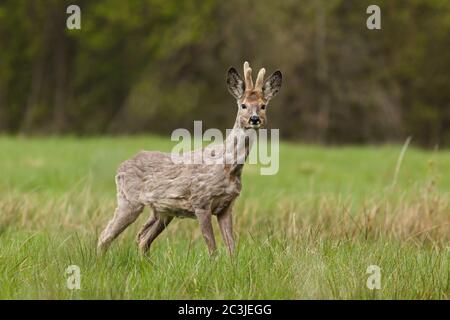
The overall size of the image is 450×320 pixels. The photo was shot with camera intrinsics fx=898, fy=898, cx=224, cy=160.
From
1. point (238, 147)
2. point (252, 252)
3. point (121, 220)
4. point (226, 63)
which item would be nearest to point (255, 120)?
point (238, 147)

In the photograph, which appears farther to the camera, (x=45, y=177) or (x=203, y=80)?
(x=203, y=80)

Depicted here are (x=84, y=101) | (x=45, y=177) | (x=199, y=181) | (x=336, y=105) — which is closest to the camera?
(x=199, y=181)

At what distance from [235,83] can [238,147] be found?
51 cm

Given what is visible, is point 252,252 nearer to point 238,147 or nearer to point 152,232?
point 238,147

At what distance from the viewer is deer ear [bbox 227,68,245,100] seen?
7.15m

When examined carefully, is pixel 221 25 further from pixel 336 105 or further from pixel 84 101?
pixel 84 101

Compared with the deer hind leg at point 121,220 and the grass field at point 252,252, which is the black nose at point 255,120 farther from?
the deer hind leg at point 121,220

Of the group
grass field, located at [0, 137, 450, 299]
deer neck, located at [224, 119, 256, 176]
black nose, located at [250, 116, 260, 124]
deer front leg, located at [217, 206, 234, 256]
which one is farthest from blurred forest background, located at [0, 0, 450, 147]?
black nose, located at [250, 116, 260, 124]

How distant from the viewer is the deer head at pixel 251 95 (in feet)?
22.9

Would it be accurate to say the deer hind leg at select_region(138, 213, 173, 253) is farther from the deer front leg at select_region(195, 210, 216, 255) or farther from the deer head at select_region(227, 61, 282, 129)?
the deer head at select_region(227, 61, 282, 129)

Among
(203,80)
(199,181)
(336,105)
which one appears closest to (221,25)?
(203,80)

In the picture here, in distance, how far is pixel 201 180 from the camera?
7.29 m

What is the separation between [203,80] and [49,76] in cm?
725

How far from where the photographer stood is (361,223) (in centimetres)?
917
